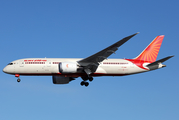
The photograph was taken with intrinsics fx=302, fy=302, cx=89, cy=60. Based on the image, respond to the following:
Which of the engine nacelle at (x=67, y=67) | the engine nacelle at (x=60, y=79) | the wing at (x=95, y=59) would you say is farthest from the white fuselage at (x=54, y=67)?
the engine nacelle at (x=60, y=79)

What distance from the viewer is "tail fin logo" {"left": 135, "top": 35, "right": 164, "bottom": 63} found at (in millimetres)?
46263

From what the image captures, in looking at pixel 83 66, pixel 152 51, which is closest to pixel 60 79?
pixel 83 66

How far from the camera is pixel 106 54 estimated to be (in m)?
40.1

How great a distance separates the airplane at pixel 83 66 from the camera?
40987 millimetres

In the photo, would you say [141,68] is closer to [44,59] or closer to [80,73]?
[80,73]

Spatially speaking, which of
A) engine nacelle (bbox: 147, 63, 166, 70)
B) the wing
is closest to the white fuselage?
engine nacelle (bbox: 147, 63, 166, 70)

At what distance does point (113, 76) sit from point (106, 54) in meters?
5.94

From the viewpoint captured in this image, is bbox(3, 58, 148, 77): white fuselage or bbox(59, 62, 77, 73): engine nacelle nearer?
bbox(59, 62, 77, 73): engine nacelle

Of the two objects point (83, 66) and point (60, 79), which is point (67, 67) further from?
point (60, 79)

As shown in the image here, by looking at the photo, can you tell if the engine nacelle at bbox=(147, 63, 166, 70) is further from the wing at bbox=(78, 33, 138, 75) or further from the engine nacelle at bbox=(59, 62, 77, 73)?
the engine nacelle at bbox=(59, 62, 77, 73)

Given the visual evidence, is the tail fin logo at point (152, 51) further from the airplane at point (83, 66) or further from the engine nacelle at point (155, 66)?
the engine nacelle at point (155, 66)

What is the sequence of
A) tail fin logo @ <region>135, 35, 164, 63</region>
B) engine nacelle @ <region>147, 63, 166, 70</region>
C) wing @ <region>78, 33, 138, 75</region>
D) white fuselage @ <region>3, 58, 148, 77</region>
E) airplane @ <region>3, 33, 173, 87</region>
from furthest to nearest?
tail fin logo @ <region>135, 35, 164, 63</region>
engine nacelle @ <region>147, 63, 166, 70</region>
white fuselage @ <region>3, 58, 148, 77</region>
airplane @ <region>3, 33, 173, 87</region>
wing @ <region>78, 33, 138, 75</region>

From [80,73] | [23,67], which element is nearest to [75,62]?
[80,73]

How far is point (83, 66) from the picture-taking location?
139 ft
